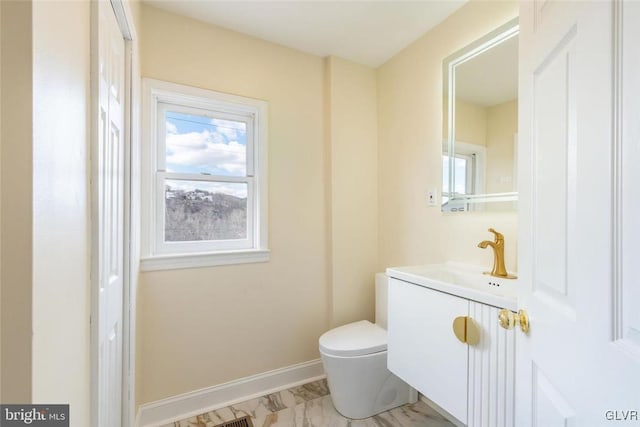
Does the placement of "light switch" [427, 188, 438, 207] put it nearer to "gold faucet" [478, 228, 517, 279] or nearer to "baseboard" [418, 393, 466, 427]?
"gold faucet" [478, 228, 517, 279]

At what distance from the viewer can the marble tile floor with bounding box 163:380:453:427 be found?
5.43 ft

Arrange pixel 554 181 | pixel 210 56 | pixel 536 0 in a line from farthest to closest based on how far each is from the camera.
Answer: pixel 210 56, pixel 536 0, pixel 554 181

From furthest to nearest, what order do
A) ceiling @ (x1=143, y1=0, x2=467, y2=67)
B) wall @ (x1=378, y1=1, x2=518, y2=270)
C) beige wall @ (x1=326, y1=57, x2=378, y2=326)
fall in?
1. beige wall @ (x1=326, y1=57, x2=378, y2=326)
2. ceiling @ (x1=143, y1=0, x2=467, y2=67)
3. wall @ (x1=378, y1=1, x2=518, y2=270)

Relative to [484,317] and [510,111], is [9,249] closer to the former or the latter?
[484,317]

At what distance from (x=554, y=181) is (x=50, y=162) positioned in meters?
1.00

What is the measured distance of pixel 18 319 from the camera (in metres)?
0.43

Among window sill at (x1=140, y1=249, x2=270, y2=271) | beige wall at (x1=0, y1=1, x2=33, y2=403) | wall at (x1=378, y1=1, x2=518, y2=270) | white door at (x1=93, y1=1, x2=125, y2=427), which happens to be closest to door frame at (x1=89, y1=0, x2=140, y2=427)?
white door at (x1=93, y1=1, x2=125, y2=427)

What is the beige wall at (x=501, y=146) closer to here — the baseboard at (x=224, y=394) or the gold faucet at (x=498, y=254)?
the gold faucet at (x=498, y=254)

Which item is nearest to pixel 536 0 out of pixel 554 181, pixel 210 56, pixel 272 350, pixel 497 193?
pixel 554 181

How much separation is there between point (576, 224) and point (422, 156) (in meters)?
1.41

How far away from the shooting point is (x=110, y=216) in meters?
1.07

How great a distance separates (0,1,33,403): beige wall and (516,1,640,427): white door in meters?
0.89

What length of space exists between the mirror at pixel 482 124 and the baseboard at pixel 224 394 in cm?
154

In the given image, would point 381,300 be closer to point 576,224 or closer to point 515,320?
point 515,320
